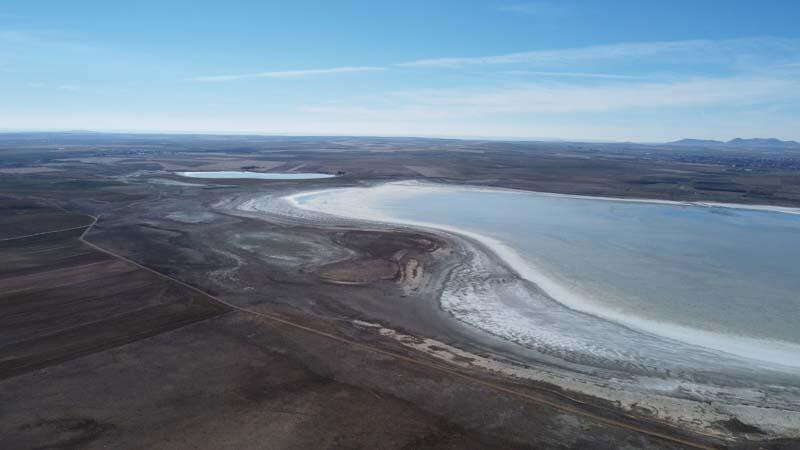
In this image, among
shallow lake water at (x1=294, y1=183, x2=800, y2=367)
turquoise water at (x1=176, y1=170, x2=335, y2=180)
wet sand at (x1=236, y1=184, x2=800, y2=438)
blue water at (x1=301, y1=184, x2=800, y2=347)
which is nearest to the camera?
wet sand at (x1=236, y1=184, x2=800, y2=438)

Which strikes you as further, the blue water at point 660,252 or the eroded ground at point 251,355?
the blue water at point 660,252

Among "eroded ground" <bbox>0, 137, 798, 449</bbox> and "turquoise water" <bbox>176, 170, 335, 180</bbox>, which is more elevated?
"turquoise water" <bbox>176, 170, 335, 180</bbox>

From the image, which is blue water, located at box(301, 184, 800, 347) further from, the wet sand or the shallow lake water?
the wet sand

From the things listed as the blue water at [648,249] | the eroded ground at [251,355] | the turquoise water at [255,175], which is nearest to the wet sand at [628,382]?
the eroded ground at [251,355]

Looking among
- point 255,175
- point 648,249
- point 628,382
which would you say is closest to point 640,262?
point 648,249

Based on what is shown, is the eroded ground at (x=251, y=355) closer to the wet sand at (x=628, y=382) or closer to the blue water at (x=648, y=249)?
the wet sand at (x=628, y=382)

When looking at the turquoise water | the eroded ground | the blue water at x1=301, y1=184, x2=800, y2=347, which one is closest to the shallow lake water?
the blue water at x1=301, y1=184, x2=800, y2=347

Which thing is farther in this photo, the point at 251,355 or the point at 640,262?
the point at 640,262

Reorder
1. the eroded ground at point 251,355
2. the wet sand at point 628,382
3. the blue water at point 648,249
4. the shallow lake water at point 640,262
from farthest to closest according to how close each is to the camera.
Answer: the blue water at point 648,249
the shallow lake water at point 640,262
the wet sand at point 628,382
the eroded ground at point 251,355

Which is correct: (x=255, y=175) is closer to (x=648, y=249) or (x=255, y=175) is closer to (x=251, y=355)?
(x=648, y=249)

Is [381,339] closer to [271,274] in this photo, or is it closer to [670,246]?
[271,274]

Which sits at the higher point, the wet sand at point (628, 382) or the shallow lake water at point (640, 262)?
the shallow lake water at point (640, 262)
